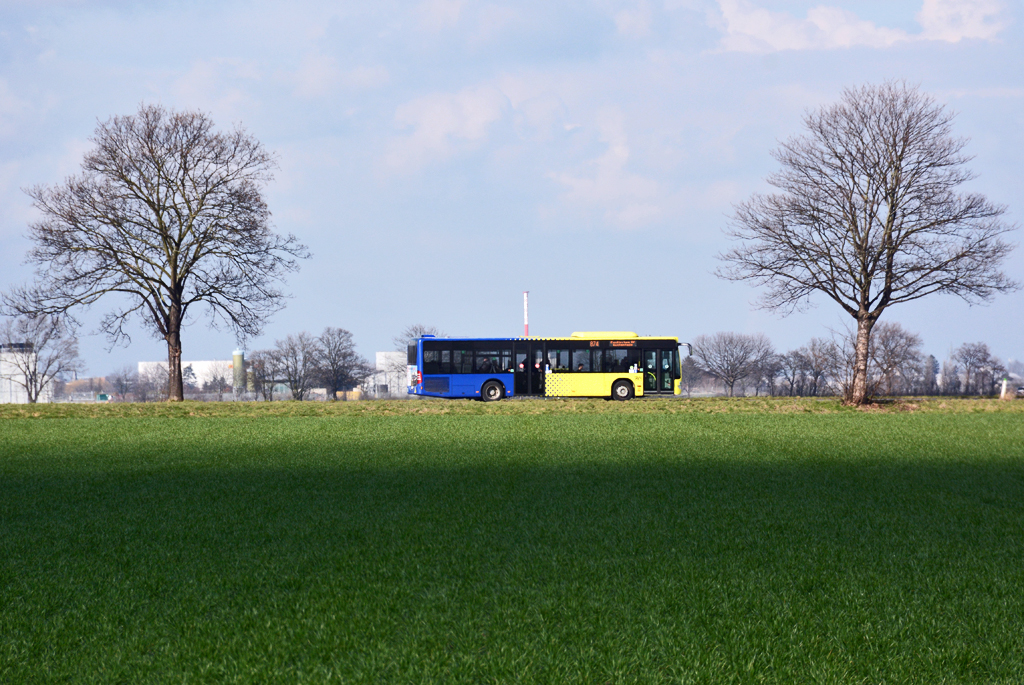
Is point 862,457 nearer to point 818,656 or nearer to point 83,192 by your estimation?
point 818,656

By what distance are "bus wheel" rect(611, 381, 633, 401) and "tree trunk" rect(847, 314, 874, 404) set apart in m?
8.69

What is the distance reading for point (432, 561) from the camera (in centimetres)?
740

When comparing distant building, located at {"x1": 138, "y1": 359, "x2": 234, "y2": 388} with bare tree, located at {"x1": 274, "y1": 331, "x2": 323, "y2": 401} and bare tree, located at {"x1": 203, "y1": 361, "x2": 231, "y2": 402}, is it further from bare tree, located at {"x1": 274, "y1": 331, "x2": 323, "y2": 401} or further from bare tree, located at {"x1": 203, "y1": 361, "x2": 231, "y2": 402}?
bare tree, located at {"x1": 274, "y1": 331, "x2": 323, "y2": 401}

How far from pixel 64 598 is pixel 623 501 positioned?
6.61 m

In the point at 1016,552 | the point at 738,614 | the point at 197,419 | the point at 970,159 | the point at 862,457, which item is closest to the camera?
the point at 738,614

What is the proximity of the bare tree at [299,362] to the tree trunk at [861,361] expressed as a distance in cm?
6199

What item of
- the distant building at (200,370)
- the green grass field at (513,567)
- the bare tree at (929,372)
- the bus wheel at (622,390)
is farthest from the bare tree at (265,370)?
the green grass field at (513,567)

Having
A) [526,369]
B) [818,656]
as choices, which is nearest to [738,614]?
[818,656]

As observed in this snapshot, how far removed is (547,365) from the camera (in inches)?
1373

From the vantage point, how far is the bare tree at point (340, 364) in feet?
273

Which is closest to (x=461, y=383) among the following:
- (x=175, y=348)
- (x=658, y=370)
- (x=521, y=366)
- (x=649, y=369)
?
(x=521, y=366)

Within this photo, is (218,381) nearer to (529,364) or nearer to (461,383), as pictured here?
(461,383)

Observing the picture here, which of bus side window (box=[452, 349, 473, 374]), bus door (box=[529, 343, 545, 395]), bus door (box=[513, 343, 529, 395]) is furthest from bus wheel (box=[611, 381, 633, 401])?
bus side window (box=[452, 349, 473, 374])

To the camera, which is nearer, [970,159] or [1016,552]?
[1016,552]
